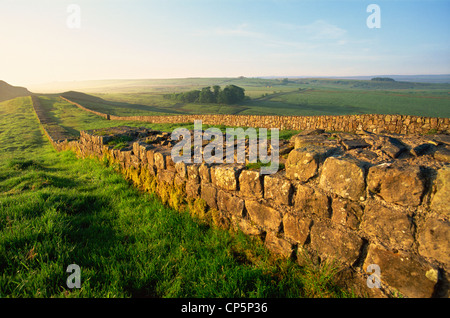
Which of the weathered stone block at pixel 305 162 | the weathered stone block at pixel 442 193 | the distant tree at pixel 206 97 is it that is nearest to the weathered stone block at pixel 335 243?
the weathered stone block at pixel 305 162

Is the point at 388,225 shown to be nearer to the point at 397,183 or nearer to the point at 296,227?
the point at 397,183

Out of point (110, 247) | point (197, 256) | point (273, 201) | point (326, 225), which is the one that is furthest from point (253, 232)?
point (110, 247)

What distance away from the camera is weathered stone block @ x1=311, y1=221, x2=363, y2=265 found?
2.23m

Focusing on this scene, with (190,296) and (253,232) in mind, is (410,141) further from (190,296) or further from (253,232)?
(190,296)

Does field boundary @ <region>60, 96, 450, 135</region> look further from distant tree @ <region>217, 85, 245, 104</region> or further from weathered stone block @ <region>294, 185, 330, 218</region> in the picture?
distant tree @ <region>217, 85, 245, 104</region>

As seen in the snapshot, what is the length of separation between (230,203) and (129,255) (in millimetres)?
1461

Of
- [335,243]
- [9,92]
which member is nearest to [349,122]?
[335,243]

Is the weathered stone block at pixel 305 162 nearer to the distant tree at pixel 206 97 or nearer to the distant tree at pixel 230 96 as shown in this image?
the distant tree at pixel 230 96

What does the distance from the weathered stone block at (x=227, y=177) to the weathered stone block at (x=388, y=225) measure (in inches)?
63.0

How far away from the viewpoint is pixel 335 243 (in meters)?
2.35

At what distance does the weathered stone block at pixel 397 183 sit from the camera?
188cm

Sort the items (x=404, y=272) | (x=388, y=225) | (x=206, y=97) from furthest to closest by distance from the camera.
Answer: (x=206, y=97), (x=388, y=225), (x=404, y=272)

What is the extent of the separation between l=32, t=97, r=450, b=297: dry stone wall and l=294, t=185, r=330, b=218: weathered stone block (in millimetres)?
11
